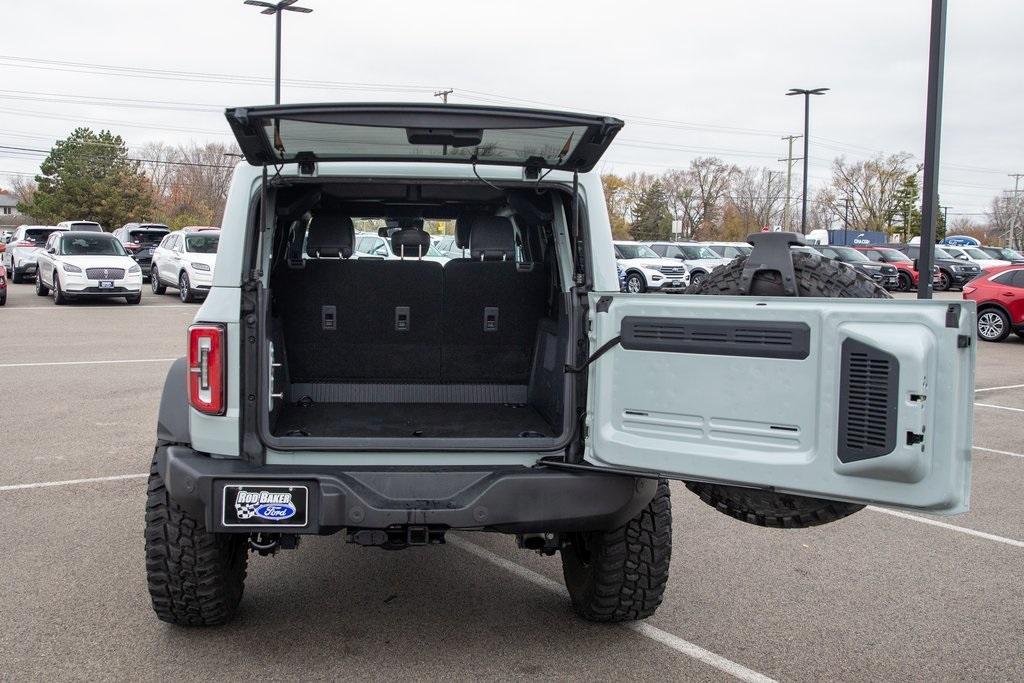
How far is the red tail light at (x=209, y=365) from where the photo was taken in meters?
3.67

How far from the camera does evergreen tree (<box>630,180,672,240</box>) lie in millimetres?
85625

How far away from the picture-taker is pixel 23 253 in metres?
29.3

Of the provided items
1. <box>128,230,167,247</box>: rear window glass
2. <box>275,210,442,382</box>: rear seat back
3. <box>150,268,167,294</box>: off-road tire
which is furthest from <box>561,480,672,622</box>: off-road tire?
<box>128,230,167,247</box>: rear window glass

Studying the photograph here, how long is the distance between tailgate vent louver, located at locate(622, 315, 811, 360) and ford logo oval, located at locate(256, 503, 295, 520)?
132 cm

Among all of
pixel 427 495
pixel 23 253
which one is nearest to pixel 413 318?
pixel 427 495

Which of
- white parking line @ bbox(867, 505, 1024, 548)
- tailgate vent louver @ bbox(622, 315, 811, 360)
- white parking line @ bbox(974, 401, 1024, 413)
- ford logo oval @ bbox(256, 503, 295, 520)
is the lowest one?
white parking line @ bbox(867, 505, 1024, 548)

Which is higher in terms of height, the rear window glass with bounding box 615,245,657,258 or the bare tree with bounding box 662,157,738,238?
the bare tree with bounding box 662,157,738,238

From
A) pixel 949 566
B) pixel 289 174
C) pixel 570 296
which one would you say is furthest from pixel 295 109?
pixel 949 566

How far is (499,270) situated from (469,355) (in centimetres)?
48

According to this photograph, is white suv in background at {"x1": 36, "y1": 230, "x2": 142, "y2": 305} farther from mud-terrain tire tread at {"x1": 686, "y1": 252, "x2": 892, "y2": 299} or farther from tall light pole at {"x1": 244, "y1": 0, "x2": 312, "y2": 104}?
mud-terrain tire tread at {"x1": 686, "y1": 252, "x2": 892, "y2": 299}

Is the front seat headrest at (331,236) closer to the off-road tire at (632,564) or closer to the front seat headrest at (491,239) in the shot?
the front seat headrest at (491,239)

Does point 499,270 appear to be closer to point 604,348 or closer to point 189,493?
point 604,348

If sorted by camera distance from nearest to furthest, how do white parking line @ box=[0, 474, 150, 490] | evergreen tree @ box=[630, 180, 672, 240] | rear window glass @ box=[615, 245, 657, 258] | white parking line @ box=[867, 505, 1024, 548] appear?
white parking line @ box=[867, 505, 1024, 548]
white parking line @ box=[0, 474, 150, 490]
rear window glass @ box=[615, 245, 657, 258]
evergreen tree @ box=[630, 180, 672, 240]

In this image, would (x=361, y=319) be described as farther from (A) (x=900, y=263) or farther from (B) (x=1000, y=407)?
(A) (x=900, y=263)
